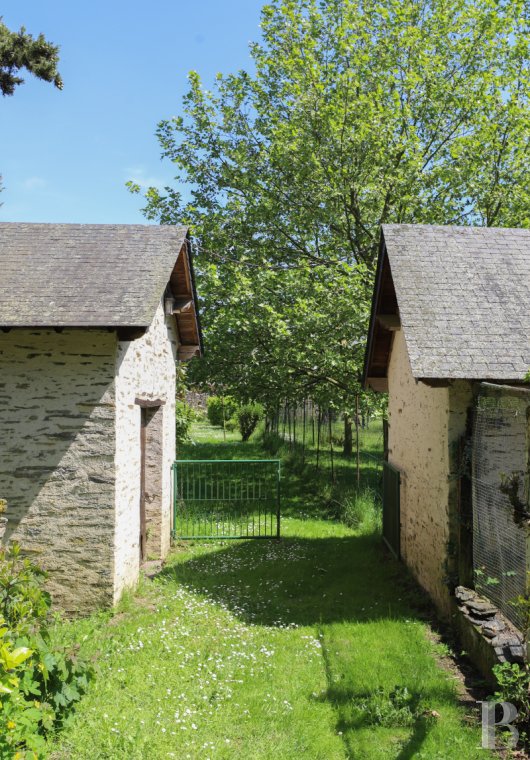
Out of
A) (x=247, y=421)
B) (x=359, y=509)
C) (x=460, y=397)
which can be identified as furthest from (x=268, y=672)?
(x=247, y=421)

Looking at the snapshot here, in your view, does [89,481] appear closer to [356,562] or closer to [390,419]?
[356,562]

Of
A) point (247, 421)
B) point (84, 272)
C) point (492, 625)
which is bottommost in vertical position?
point (492, 625)

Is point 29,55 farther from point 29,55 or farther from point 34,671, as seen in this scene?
point 34,671

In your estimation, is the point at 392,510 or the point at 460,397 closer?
the point at 460,397

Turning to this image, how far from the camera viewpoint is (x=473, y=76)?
1523 centimetres

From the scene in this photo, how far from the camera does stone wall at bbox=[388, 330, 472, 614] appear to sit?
6703 millimetres

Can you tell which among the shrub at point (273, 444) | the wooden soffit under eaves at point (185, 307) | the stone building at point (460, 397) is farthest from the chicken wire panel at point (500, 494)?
the shrub at point (273, 444)

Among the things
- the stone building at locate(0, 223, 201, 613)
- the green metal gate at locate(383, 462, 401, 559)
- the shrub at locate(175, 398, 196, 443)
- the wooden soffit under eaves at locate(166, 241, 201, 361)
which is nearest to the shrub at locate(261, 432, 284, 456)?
the shrub at locate(175, 398, 196, 443)

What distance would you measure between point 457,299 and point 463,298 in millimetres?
89

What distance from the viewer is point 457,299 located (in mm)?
7438

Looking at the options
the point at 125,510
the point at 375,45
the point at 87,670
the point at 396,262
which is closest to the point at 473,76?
the point at 375,45

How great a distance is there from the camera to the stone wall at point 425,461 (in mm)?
6703

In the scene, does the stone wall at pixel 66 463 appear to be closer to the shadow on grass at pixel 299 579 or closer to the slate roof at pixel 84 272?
the slate roof at pixel 84 272

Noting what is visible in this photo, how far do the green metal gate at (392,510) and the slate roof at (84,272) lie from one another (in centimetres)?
487
